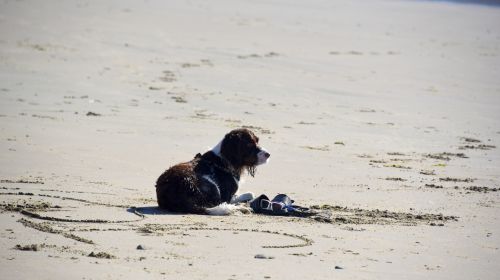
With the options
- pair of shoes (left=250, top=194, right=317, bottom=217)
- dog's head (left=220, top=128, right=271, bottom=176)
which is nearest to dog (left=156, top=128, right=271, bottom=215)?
dog's head (left=220, top=128, right=271, bottom=176)

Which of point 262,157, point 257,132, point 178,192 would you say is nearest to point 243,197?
point 262,157

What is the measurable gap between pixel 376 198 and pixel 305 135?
3.33 meters

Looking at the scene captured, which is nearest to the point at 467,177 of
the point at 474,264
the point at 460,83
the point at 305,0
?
the point at 474,264

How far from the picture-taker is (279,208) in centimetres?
844

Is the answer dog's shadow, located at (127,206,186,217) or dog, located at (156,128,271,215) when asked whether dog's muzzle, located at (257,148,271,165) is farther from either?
dog's shadow, located at (127,206,186,217)

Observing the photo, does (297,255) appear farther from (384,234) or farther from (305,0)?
(305,0)

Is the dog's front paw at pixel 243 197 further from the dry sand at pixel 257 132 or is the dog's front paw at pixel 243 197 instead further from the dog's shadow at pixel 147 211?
the dog's shadow at pixel 147 211

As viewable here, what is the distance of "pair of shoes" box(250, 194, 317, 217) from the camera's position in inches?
330

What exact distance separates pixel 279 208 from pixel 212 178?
0.73m

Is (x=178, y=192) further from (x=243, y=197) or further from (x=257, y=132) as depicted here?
(x=257, y=132)

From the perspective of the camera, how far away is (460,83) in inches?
696

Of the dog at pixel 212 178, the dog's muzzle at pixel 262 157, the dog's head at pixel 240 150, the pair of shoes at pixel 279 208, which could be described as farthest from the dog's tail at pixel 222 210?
the dog's muzzle at pixel 262 157

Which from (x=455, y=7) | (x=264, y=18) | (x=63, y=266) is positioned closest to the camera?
(x=63, y=266)

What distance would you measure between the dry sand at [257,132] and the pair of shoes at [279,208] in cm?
14
